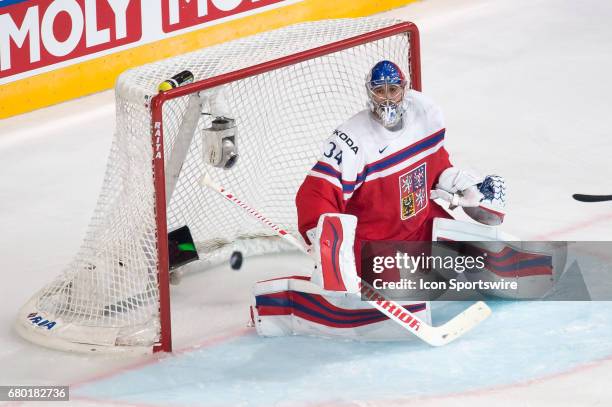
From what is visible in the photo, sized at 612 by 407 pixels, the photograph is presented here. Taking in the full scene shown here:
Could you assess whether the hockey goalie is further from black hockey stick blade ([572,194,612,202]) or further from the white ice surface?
black hockey stick blade ([572,194,612,202])

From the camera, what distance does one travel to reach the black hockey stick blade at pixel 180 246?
4992mm

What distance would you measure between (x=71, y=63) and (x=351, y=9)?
1.58 meters

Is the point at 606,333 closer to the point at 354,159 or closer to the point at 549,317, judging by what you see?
the point at 549,317

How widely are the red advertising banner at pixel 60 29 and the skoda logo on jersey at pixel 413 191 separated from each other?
2.59 meters

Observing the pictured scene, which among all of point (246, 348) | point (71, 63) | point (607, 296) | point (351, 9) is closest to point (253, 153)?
point (246, 348)

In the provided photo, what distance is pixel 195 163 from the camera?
505cm

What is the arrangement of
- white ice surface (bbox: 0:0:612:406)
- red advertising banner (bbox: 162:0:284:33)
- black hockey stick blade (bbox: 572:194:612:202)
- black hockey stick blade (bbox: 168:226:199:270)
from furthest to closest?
red advertising banner (bbox: 162:0:284:33), black hockey stick blade (bbox: 572:194:612:202), black hockey stick blade (bbox: 168:226:199:270), white ice surface (bbox: 0:0:612:406)

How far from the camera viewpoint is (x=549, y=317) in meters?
4.69

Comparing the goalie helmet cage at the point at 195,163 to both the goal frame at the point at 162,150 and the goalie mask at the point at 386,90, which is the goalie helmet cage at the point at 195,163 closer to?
the goal frame at the point at 162,150

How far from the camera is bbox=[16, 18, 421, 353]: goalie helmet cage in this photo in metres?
4.52

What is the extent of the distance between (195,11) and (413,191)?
2757 mm

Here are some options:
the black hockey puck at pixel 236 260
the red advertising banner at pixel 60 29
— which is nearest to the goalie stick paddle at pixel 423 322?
the black hockey puck at pixel 236 260

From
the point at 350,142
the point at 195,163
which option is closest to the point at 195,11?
the point at 195,163

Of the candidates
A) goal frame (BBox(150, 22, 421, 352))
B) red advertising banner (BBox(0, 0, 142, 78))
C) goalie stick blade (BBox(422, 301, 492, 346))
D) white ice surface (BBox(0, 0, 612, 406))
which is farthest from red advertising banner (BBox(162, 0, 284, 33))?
goalie stick blade (BBox(422, 301, 492, 346))
